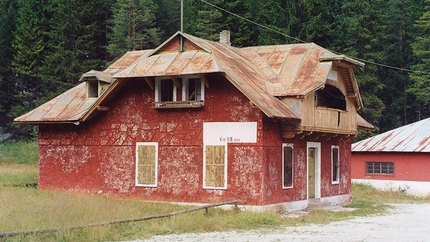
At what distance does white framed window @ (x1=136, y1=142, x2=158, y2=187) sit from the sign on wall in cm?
235

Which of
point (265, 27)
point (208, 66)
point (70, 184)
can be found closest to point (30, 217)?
point (208, 66)

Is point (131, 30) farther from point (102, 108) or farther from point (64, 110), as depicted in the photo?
point (102, 108)

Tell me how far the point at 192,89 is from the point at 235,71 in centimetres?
203

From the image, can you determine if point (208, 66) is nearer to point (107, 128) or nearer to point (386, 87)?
point (107, 128)

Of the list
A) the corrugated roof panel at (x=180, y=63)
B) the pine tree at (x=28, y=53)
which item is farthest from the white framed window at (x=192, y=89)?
the pine tree at (x=28, y=53)

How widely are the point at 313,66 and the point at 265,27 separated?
97.3 feet

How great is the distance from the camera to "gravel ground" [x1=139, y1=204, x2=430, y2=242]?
16.2 meters

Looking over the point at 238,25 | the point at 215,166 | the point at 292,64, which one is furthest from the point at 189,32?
the point at 215,166

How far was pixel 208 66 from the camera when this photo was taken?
22.3m

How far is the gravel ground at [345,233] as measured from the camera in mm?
16250

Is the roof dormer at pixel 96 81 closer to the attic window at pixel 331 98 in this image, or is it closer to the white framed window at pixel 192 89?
the white framed window at pixel 192 89

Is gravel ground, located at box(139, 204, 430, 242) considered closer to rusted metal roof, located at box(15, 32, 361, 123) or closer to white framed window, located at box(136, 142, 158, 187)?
rusted metal roof, located at box(15, 32, 361, 123)

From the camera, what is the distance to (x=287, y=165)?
24.2 m

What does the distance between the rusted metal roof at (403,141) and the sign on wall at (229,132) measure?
50.8 feet
